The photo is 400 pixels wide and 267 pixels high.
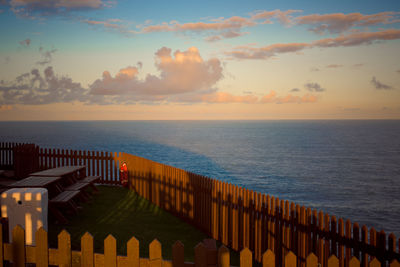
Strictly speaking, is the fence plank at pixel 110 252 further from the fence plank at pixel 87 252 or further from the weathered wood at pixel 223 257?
the weathered wood at pixel 223 257

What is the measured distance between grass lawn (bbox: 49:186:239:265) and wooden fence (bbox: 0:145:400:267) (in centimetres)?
41

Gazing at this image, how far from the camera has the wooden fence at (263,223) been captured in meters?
5.08

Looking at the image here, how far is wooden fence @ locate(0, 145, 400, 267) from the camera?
16.7 feet

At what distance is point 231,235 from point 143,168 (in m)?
5.52

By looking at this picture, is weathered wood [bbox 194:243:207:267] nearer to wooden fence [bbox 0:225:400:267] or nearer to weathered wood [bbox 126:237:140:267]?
wooden fence [bbox 0:225:400:267]

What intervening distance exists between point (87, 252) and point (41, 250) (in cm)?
44

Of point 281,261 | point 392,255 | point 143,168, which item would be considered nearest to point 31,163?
point 143,168

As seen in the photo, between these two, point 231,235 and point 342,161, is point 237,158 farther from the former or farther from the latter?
point 231,235

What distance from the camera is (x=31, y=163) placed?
14.9m

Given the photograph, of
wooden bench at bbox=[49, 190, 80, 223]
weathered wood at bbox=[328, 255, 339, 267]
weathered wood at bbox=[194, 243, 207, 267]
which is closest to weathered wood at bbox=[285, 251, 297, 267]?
weathered wood at bbox=[328, 255, 339, 267]

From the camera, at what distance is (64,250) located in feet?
9.94

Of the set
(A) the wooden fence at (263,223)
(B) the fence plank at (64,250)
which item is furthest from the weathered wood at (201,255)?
(A) the wooden fence at (263,223)

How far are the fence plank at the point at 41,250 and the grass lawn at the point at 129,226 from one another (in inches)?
161

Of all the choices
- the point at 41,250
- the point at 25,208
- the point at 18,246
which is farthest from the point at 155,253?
the point at 25,208
